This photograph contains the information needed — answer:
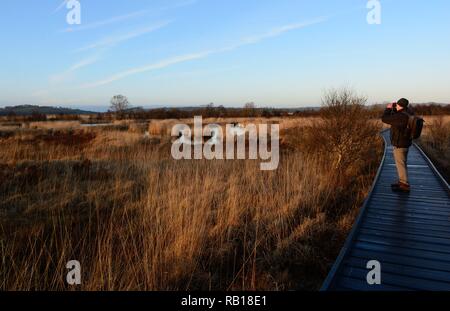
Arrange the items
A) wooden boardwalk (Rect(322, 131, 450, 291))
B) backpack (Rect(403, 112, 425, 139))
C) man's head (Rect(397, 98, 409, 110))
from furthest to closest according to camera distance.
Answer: man's head (Rect(397, 98, 409, 110)), backpack (Rect(403, 112, 425, 139)), wooden boardwalk (Rect(322, 131, 450, 291))

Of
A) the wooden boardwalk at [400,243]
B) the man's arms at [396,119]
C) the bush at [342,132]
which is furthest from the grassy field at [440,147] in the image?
the man's arms at [396,119]

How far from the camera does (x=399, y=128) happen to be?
7.23 metres

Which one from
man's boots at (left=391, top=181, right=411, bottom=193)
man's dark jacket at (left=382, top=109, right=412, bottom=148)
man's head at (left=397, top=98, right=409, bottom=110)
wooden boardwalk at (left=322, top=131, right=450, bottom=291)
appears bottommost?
wooden boardwalk at (left=322, top=131, right=450, bottom=291)

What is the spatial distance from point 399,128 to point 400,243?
9.75 feet

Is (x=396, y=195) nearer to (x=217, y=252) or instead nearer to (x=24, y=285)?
(x=217, y=252)

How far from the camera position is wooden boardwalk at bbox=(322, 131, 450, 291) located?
13.1ft

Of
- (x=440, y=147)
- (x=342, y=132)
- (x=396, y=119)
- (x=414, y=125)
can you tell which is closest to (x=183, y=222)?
(x=396, y=119)

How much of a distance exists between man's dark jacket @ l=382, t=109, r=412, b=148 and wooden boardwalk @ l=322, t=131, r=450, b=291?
1.25 meters

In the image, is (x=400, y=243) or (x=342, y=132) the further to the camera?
(x=342, y=132)

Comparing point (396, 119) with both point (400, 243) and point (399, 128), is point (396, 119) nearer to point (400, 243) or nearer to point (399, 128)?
point (399, 128)

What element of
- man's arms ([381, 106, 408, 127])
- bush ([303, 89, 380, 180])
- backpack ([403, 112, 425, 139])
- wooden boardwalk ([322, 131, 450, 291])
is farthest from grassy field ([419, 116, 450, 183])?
man's arms ([381, 106, 408, 127])

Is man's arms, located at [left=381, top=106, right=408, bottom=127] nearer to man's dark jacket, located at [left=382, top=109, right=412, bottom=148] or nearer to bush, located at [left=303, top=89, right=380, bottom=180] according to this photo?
man's dark jacket, located at [left=382, top=109, right=412, bottom=148]
